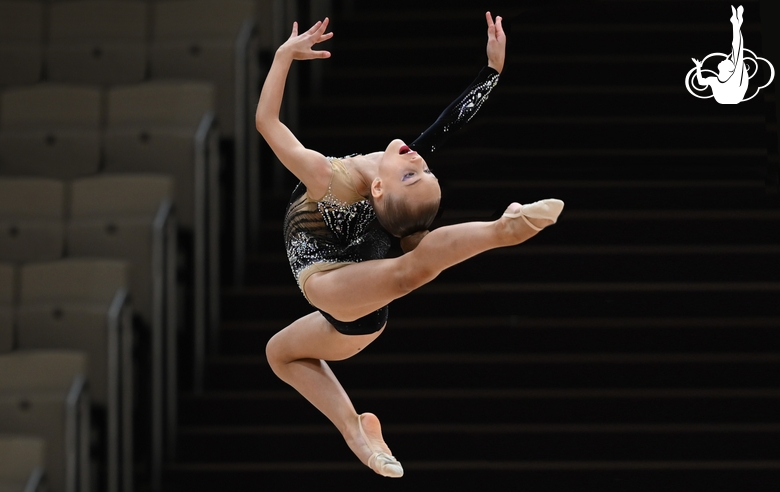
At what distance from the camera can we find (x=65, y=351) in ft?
12.7

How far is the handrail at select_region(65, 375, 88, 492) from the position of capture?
3.65 meters

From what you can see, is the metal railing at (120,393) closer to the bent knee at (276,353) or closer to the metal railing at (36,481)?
the metal railing at (36,481)

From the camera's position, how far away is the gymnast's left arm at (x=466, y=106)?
251 centimetres

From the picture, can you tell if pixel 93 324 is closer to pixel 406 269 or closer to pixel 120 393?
pixel 120 393

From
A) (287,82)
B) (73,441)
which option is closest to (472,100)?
(73,441)

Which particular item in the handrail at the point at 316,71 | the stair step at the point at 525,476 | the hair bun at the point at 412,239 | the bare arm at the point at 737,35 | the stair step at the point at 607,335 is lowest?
the stair step at the point at 525,476

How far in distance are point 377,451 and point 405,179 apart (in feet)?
A: 1.81

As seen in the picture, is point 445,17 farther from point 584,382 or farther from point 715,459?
point 715,459

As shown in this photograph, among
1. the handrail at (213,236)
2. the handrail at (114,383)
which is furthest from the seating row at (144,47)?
the handrail at (114,383)

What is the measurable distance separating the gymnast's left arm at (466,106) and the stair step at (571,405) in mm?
1786

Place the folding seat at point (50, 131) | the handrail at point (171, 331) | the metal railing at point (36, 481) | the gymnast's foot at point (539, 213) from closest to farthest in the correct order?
the gymnast's foot at point (539, 213), the metal railing at point (36, 481), the handrail at point (171, 331), the folding seat at point (50, 131)

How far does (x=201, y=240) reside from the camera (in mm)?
4207

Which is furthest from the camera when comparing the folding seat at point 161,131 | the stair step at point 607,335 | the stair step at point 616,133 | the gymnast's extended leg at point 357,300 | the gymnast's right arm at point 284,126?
the folding seat at point 161,131

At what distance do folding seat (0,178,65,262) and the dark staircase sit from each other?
65 cm
